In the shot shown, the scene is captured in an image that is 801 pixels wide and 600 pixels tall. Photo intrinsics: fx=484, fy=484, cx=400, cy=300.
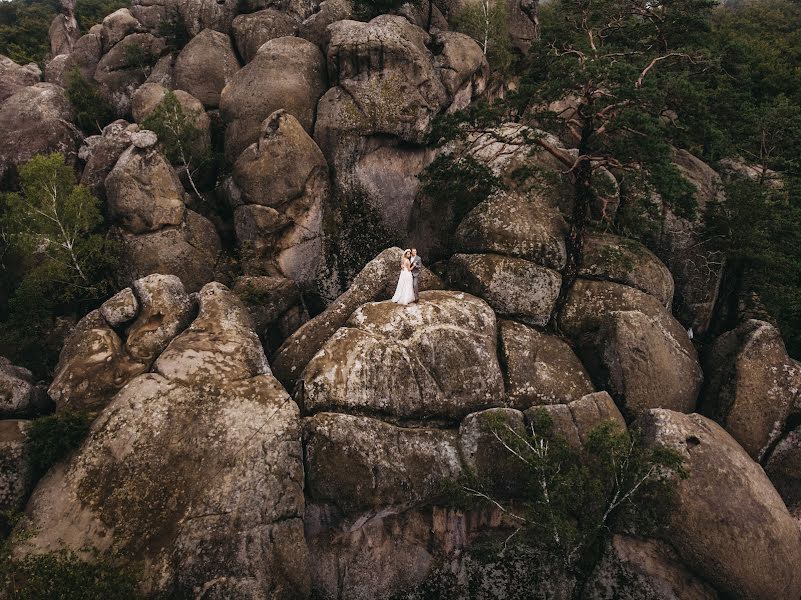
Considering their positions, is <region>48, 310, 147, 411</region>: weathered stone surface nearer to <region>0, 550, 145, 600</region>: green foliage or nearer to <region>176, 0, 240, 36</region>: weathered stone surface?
<region>0, 550, 145, 600</region>: green foliage

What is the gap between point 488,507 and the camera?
58.6 ft

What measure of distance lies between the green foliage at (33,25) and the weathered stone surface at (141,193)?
39.9 meters

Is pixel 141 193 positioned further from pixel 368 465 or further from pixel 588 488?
pixel 588 488

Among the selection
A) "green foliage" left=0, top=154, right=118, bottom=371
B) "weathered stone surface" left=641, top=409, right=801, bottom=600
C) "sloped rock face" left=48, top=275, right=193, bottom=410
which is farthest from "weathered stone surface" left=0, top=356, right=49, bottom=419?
"weathered stone surface" left=641, top=409, right=801, bottom=600

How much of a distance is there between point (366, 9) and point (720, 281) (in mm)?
30141

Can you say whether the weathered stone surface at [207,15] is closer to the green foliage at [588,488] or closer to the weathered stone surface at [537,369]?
the weathered stone surface at [537,369]

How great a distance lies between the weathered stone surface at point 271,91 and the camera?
31391 mm

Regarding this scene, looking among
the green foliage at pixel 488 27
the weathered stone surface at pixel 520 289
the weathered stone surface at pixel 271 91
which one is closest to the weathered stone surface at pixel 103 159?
the weathered stone surface at pixel 271 91

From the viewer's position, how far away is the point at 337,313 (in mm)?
21859

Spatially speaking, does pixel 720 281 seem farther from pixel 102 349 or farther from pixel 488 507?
pixel 102 349

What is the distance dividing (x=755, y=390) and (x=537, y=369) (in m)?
8.70

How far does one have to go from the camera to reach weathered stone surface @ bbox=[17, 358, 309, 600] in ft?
47.9

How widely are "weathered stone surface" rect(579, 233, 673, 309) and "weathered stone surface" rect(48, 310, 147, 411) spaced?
20.2 meters

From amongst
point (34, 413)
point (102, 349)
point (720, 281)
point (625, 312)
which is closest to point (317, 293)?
point (102, 349)
